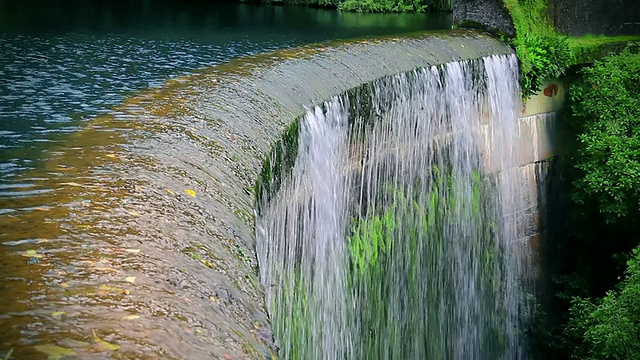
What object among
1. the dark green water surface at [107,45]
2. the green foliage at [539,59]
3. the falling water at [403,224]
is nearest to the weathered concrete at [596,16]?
the green foliage at [539,59]

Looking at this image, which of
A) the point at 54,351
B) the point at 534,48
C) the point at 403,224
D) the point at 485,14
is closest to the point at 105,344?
the point at 54,351

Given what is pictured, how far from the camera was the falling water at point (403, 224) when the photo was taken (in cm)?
636

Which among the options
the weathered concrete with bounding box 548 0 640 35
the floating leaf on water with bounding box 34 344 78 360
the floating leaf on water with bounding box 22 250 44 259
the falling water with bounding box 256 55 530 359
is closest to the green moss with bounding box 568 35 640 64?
the weathered concrete with bounding box 548 0 640 35

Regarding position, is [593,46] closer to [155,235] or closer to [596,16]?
[596,16]

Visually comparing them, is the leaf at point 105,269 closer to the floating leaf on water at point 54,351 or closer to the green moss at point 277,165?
the floating leaf on water at point 54,351

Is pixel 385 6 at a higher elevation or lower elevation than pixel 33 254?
higher

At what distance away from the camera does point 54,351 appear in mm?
2119

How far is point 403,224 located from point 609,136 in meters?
4.00

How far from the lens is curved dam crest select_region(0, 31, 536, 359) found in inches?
93.2

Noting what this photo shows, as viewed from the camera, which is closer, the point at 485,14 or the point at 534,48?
the point at 534,48

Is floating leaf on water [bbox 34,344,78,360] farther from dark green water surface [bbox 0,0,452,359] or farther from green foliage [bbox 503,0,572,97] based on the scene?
green foliage [bbox 503,0,572,97]

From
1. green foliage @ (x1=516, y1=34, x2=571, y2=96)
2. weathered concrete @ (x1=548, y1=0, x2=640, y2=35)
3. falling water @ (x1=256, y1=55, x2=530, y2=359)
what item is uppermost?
weathered concrete @ (x1=548, y1=0, x2=640, y2=35)

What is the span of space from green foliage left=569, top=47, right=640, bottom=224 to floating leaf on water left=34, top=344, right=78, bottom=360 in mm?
9709

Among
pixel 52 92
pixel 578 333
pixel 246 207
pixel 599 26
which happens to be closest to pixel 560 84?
pixel 599 26
